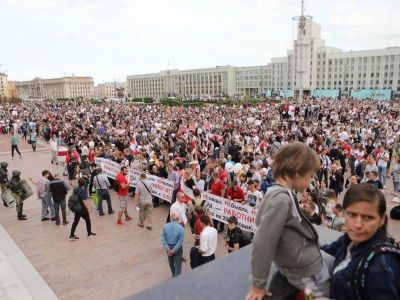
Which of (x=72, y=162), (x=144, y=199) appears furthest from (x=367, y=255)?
(x=72, y=162)

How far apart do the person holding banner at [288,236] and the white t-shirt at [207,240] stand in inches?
161

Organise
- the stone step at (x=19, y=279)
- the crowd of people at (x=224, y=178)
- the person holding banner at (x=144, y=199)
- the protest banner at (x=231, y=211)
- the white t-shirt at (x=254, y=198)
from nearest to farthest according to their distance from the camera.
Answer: the crowd of people at (x=224, y=178)
the stone step at (x=19, y=279)
the protest banner at (x=231, y=211)
the white t-shirt at (x=254, y=198)
the person holding banner at (x=144, y=199)

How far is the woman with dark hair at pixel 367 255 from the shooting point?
1586 millimetres

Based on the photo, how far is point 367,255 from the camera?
1659 millimetres

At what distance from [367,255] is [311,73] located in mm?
137688

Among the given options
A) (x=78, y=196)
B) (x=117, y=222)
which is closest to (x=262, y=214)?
(x=78, y=196)

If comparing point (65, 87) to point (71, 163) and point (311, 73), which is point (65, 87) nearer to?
point (311, 73)

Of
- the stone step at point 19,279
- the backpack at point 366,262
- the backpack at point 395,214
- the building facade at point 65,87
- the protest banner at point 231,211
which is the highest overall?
the building facade at point 65,87

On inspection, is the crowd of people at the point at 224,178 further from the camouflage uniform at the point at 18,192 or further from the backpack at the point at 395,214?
the backpack at the point at 395,214

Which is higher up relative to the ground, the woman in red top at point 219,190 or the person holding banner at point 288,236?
the person holding banner at point 288,236

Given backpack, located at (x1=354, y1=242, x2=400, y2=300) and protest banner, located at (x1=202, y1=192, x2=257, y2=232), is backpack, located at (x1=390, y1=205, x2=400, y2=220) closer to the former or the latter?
protest banner, located at (x1=202, y1=192, x2=257, y2=232)

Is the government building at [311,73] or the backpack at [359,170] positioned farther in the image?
the government building at [311,73]

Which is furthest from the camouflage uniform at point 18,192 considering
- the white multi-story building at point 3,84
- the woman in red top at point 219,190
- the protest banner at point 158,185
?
the white multi-story building at point 3,84

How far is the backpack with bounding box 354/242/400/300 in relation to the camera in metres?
1.63
